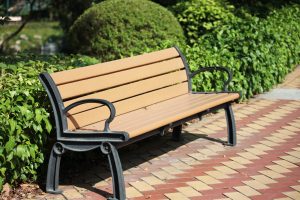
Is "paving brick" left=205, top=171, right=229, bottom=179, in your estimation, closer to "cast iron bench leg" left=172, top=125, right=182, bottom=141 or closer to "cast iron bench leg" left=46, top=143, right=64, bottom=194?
"cast iron bench leg" left=172, top=125, right=182, bottom=141

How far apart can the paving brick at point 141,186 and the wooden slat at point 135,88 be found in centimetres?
73

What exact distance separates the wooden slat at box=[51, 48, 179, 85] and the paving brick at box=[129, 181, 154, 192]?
0.98 m

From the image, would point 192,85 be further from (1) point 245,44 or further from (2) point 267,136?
(1) point 245,44

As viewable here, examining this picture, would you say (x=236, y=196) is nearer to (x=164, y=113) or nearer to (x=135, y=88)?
(x=164, y=113)

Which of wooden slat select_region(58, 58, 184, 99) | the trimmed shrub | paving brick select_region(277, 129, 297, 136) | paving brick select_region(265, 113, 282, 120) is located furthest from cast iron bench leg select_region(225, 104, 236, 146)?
the trimmed shrub

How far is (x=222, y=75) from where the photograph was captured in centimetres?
730

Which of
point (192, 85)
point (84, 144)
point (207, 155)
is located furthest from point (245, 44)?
point (84, 144)

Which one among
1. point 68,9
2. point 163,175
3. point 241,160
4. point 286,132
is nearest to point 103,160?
point 163,175

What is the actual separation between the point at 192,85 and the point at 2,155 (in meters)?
2.91

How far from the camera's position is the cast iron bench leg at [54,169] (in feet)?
14.8

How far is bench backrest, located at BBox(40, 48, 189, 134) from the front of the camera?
4.59 meters

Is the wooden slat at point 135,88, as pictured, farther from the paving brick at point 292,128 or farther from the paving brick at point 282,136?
the paving brick at point 292,128

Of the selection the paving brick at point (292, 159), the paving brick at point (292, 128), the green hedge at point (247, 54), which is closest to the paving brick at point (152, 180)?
the paving brick at point (292, 159)

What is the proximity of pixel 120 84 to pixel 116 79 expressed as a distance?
0.21 ft
